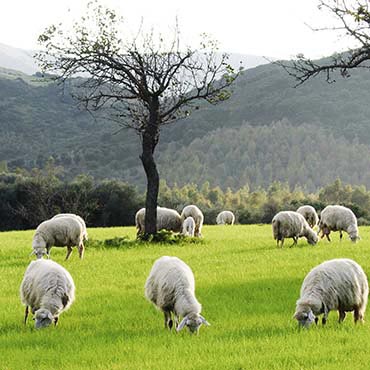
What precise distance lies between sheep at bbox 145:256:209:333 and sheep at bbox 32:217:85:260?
9566 mm

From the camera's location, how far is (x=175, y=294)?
35.8ft

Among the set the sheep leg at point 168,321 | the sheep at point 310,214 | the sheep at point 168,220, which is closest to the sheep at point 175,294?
the sheep leg at point 168,321

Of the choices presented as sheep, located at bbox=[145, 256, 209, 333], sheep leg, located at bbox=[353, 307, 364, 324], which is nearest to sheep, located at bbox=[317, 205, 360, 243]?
sheep leg, located at bbox=[353, 307, 364, 324]

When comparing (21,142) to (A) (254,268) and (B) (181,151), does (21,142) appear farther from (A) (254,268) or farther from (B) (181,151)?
(A) (254,268)

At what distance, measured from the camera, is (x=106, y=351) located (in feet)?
31.4

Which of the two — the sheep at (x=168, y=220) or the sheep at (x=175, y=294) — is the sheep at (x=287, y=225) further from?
the sheep at (x=175, y=294)

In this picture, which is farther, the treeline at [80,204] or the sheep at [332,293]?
the treeline at [80,204]

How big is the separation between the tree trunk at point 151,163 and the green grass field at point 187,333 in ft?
24.3

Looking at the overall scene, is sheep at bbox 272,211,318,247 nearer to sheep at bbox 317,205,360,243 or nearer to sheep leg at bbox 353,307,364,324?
sheep at bbox 317,205,360,243

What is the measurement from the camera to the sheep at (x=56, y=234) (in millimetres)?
20625

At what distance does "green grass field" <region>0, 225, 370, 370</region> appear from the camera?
8828 mm

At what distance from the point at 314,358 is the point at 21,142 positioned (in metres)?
167

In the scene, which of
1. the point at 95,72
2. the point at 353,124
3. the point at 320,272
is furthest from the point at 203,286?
the point at 353,124

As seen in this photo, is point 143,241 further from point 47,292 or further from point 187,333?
point 187,333
